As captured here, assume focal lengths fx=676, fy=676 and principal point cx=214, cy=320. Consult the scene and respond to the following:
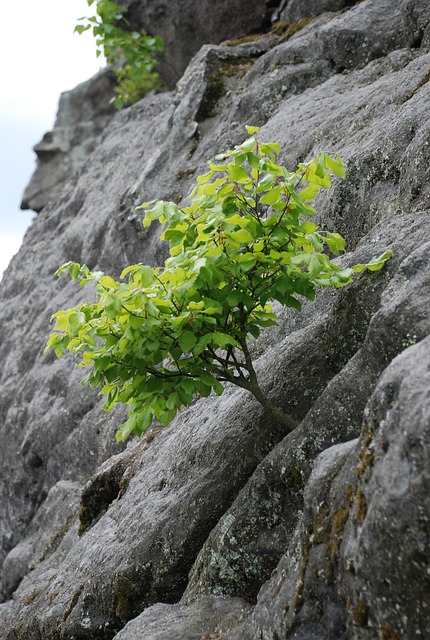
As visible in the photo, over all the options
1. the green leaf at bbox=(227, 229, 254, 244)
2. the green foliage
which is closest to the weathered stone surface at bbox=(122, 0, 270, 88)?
the green foliage

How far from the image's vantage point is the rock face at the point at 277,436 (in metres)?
4.07

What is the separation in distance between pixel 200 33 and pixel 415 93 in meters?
12.4

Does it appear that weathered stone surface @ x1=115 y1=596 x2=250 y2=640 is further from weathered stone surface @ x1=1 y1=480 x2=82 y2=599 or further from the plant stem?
weathered stone surface @ x1=1 y1=480 x2=82 y2=599

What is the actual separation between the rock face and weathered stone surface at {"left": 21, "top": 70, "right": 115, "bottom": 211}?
40.9ft

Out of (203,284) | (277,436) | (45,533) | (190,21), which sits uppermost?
(190,21)

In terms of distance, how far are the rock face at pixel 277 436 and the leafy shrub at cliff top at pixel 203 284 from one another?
3.09 ft

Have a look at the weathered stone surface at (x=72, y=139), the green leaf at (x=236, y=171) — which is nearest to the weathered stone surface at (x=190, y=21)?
the weathered stone surface at (x=72, y=139)

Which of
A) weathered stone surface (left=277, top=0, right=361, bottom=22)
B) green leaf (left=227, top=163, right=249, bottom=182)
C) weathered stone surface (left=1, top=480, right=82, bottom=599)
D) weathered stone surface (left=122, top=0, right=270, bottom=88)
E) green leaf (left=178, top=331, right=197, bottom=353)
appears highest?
weathered stone surface (left=122, top=0, right=270, bottom=88)

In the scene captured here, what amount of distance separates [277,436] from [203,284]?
2076mm

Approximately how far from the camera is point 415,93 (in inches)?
351

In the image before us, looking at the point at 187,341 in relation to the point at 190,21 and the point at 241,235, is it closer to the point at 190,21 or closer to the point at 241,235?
the point at 241,235

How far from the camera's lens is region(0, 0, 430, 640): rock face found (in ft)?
13.4

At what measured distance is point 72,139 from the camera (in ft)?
98.8

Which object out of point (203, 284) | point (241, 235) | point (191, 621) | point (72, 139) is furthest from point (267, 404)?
point (72, 139)
